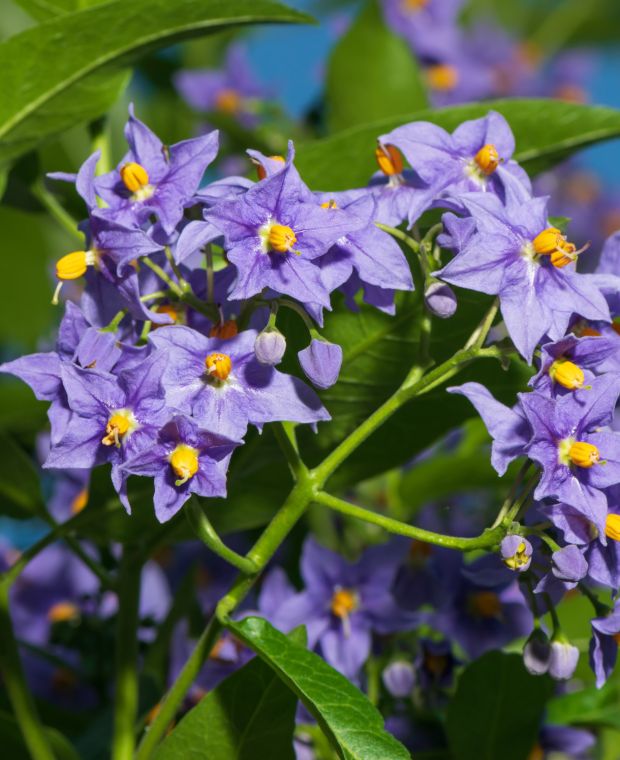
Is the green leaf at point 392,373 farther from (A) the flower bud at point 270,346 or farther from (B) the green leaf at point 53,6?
(B) the green leaf at point 53,6

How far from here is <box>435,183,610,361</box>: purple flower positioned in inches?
27.9

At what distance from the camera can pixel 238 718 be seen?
79cm

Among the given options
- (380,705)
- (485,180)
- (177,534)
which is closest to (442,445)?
(380,705)

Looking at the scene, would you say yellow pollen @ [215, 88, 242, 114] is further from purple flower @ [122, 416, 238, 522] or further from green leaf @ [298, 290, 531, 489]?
purple flower @ [122, 416, 238, 522]

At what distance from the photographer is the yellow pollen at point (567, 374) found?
27.3 inches

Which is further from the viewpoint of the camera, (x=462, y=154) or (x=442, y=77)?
(x=442, y=77)

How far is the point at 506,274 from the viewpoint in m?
0.72

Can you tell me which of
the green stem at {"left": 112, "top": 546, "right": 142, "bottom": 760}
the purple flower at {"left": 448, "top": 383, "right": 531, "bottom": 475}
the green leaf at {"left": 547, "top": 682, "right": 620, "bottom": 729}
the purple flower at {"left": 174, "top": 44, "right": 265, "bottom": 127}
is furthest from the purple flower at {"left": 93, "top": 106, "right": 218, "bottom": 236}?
the purple flower at {"left": 174, "top": 44, "right": 265, "bottom": 127}

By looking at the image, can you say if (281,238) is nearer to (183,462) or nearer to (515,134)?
(183,462)

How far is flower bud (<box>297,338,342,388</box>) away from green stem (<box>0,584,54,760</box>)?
0.34 m

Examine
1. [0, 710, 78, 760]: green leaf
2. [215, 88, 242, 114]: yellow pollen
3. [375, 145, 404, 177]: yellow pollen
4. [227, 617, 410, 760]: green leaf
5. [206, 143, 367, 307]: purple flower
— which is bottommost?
[215, 88, 242, 114]: yellow pollen

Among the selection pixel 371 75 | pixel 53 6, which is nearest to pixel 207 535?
pixel 53 6

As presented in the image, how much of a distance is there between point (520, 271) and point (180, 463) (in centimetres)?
23

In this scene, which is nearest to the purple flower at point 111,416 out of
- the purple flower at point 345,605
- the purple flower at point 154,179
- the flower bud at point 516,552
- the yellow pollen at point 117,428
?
the yellow pollen at point 117,428
